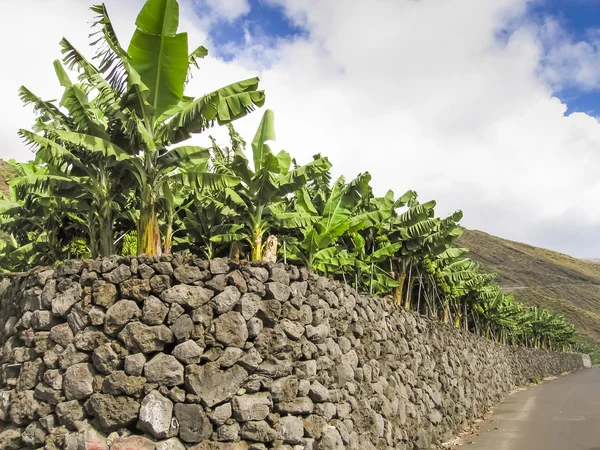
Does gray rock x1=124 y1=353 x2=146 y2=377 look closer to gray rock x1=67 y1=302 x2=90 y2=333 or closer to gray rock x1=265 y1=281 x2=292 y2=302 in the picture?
gray rock x1=67 y1=302 x2=90 y2=333

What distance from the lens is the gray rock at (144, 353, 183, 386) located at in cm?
644

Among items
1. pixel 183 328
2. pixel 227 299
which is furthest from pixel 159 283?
pixel 227 299

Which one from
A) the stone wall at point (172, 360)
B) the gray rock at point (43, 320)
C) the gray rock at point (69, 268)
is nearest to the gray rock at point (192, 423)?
the stone wall at point (172, 360)

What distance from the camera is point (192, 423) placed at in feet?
20.9

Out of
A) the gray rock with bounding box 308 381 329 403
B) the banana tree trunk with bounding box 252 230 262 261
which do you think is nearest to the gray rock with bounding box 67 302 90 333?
the gray rock with bounding box 308 381 329 403

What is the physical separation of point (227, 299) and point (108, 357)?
1607 mm

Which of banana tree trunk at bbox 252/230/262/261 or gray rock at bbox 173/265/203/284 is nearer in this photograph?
gray rock at bbox 173/265/203/284

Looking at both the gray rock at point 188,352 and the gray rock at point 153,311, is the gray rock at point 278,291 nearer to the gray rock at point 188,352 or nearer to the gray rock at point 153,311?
the gray rock at point 188,352

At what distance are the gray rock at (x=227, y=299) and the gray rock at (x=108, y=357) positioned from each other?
126 centimetres

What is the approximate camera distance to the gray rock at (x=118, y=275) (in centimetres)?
686

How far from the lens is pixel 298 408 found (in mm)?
7062

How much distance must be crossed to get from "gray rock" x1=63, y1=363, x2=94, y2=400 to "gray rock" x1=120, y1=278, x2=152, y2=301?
1.02 meters

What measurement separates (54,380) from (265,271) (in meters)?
2.97

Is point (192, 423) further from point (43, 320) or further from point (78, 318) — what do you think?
point (43, 320)
